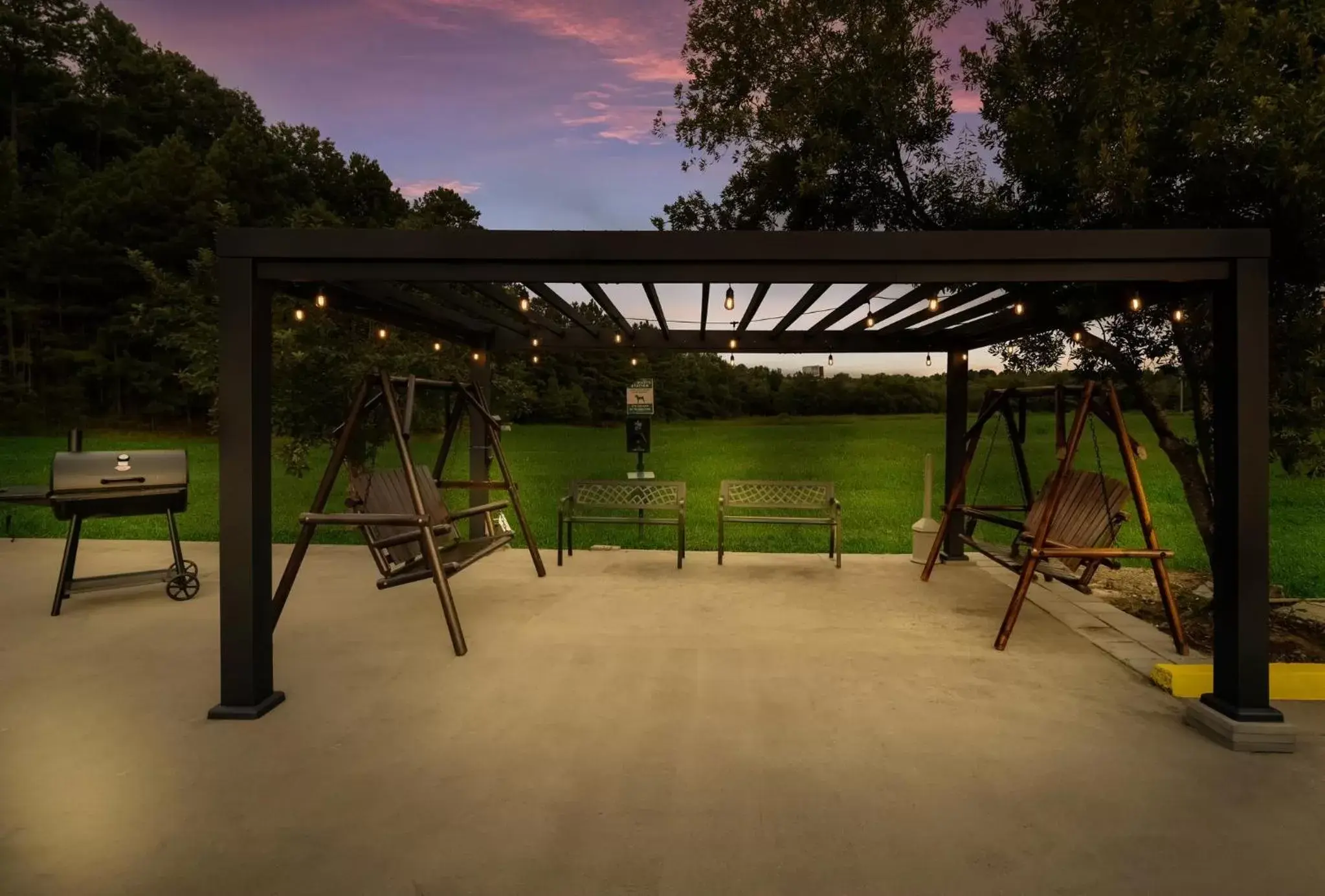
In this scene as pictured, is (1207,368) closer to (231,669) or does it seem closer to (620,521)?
(620,521)

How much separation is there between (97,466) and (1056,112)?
741cm

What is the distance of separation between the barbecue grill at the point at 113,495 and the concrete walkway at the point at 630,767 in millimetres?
475

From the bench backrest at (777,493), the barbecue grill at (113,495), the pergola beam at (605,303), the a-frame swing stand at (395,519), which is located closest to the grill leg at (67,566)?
the barbecue grill at (113,495)

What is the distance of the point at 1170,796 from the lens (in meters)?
2.77

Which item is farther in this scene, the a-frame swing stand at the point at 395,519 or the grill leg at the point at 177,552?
the grill leg at the point at 177,552

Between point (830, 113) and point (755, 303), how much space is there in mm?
2676

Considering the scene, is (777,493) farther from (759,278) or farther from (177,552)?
(177,552)

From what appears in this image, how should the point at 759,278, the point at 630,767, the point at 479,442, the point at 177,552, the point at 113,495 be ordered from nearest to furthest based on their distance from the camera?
the point at 630,767 → the point at 759,278 → the point at 113,495 → the point at 177,552 → the point at 479,442

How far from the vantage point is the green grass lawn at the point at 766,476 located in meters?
10.2

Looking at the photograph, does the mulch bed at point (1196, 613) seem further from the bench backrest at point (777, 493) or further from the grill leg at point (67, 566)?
the grill leg at point (67, 566)

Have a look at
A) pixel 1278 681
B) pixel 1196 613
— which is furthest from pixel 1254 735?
pixel 1196 613

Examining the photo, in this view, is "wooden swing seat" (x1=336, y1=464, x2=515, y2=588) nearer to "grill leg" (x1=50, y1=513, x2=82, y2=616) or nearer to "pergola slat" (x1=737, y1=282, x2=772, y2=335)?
"grill leg" (x1=50, y1=513, x2=82, y2=616)

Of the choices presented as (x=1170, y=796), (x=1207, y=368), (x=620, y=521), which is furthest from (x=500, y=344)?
(x=1170, y=796)

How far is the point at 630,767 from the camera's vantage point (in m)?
2.99
